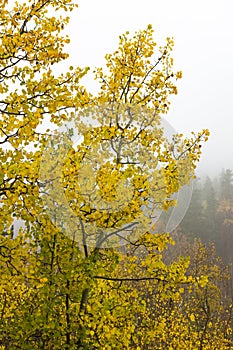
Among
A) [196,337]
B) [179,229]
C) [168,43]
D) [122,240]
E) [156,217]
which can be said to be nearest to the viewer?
[156,217]

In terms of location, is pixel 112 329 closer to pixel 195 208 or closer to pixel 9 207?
pixel 9 207

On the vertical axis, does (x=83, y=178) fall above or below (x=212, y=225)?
below

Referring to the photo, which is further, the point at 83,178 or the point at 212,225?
the point at 212,225

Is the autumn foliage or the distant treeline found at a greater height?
the distant treeline

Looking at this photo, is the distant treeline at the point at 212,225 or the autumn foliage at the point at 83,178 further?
the distant treeline at the point at 212,225

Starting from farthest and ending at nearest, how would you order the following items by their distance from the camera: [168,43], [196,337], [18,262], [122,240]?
1. [196,337]
2. [168,43]
3. [122,240]
4. [18,262]

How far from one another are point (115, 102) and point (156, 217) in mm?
1861

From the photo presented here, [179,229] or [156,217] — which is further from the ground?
[179,229]

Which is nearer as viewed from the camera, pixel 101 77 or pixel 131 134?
pixel 131 134

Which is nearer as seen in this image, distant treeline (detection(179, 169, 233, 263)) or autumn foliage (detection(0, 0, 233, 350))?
autumn foliage (detection(0, 0, 233, 350))

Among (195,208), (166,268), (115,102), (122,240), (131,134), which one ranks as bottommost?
(166,268)

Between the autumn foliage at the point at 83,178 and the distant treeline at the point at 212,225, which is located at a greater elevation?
the distant treeline at the point at 212,225

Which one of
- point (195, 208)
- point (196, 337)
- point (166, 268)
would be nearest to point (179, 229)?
point (195, 208)

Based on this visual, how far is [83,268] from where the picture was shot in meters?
5.77
